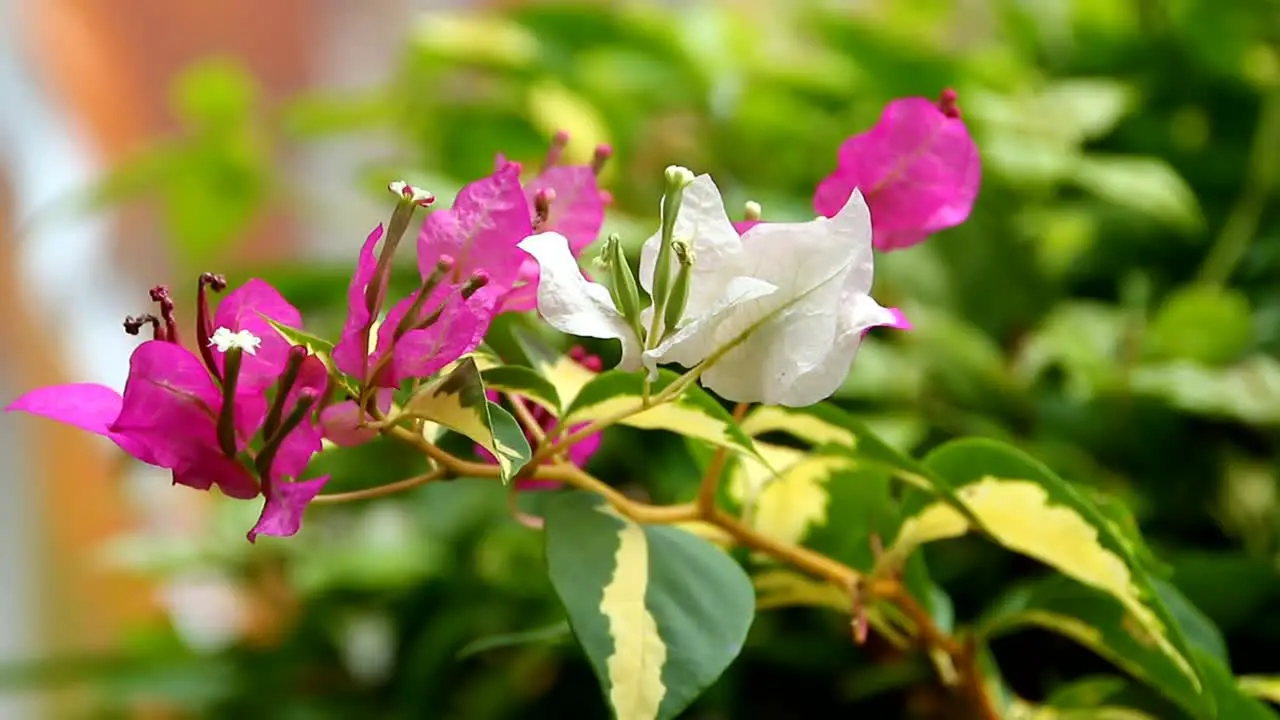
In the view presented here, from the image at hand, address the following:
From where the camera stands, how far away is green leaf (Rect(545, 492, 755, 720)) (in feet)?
0.84

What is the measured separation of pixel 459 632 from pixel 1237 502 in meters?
0.45

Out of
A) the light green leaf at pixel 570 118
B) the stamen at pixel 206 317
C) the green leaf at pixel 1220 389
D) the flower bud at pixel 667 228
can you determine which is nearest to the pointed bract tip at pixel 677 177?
the flower bud at pixel 667 228

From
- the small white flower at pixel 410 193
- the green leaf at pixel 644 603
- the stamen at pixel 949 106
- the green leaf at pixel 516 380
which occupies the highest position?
the small white flower at pixel 410 193

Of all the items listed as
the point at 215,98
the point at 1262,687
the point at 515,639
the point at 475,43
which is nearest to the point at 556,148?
the point at 515,639

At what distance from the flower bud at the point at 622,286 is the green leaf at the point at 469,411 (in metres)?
0.04

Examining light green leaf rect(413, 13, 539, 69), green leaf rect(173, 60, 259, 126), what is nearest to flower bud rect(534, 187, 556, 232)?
light green leaf rect(413, 13, 539, 69)

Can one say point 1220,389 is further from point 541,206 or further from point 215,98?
point 215,98

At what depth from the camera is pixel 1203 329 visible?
57cm

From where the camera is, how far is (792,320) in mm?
254

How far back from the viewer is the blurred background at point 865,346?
0.59 m

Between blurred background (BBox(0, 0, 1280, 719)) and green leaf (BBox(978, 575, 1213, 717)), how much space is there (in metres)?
0.06

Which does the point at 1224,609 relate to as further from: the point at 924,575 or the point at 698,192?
the point at 698,192

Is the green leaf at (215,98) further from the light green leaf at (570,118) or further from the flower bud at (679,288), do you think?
the flower bud at (679,288)

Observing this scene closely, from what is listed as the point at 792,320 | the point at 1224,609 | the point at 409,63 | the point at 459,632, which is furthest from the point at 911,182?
the point at 409,63
